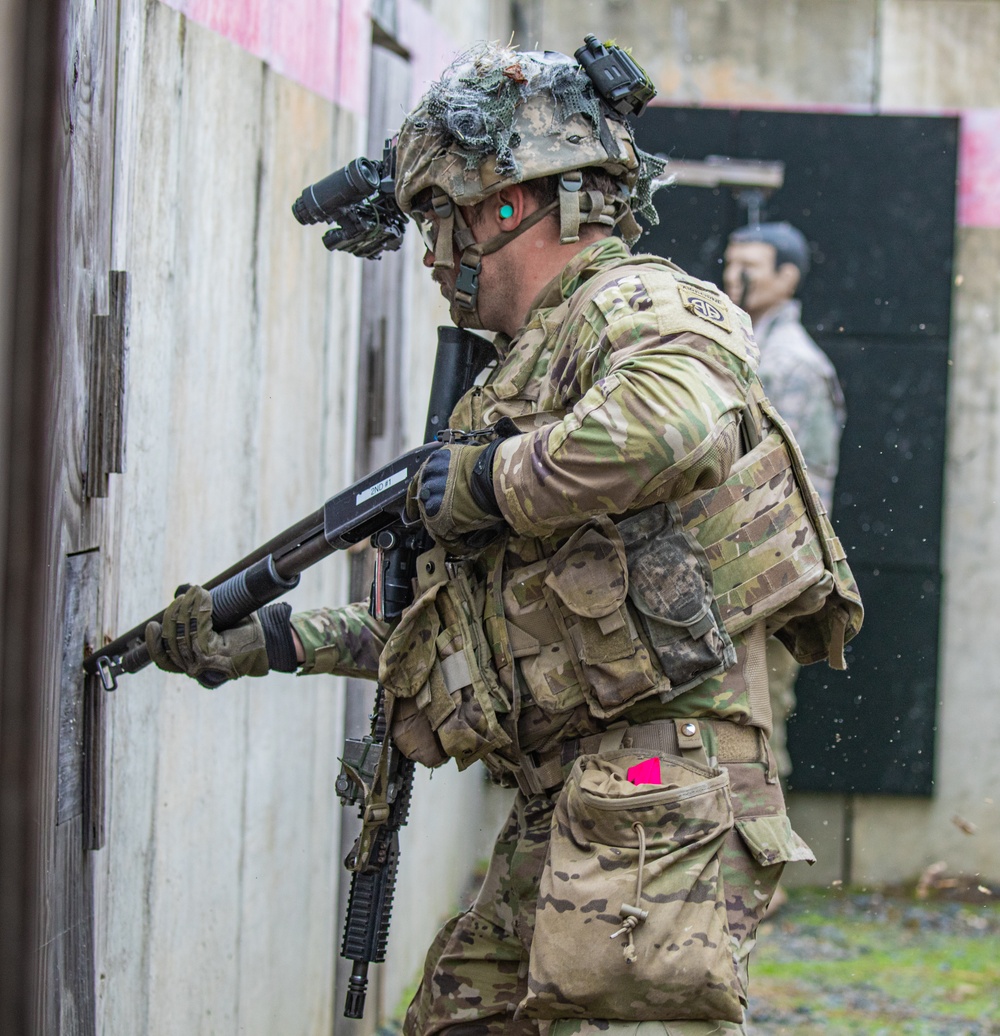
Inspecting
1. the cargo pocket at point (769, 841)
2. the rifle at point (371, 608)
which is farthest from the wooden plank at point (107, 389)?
the cargo pocket at point (769, 841)

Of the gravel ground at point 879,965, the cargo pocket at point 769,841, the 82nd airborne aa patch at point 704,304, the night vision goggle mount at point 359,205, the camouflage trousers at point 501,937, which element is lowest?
the gravel ground at point 879,965

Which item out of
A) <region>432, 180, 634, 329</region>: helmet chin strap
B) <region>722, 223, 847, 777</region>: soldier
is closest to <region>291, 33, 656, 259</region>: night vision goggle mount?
<region>432, 180, 634, 329</region>: helmet chin strap

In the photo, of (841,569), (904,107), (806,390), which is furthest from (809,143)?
(841,569)

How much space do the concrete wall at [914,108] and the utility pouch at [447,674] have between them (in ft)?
12.2

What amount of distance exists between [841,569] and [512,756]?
0.61 metres

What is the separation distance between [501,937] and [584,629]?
68 cm

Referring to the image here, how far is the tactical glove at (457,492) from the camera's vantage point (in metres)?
1.95

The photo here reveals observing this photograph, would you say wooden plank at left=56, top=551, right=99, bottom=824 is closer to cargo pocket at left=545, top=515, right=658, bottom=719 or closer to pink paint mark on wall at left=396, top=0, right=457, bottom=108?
cargo pocket at left=545, top=515, right=658, bottom=719

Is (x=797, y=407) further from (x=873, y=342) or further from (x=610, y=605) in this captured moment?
(x=610, y=605)

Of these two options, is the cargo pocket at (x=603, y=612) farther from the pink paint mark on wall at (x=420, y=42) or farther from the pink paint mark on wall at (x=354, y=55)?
the pink paint mark on wall at (x=420, y=42)

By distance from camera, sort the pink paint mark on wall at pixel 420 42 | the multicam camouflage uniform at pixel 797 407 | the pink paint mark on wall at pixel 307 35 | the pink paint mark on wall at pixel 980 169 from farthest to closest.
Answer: the pink paint mark on wall at pixel 980 169, the multicam camouflage uniform at pixel 797 407, the pink paint mark on wall at pixel 420 42, the pink paint mark on wall at pixel 307 35

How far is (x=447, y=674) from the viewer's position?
7.00 feet

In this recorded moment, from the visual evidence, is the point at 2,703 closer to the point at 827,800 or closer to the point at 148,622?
the point at 148,622

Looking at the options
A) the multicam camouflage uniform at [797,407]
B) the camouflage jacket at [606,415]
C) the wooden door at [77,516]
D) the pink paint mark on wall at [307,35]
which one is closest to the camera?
the wooden door at [77,516]
